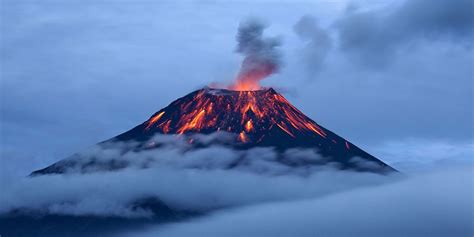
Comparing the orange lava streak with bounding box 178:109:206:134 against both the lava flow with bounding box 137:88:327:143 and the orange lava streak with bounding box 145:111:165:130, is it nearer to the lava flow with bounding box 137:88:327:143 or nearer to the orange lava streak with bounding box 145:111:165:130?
the lava flow with bounding box 137:88:327:143

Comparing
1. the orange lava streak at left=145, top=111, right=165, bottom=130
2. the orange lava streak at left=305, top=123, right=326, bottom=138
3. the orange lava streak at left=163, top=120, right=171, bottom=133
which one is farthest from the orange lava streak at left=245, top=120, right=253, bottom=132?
the orange lava streak at left=145, top=111, right=165, bottom=130

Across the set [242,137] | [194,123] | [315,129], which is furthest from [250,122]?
[315,129]

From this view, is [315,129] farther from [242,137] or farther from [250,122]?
[242,137]

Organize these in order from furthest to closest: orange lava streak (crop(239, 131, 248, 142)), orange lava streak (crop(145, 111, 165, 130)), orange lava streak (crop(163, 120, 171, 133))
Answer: orange lava streak (crop(145, 111, 165, 130))
orange lava streak (crop(239, 131, 248, 142))
orange lava streak (crop(163, 120, 171, 133))

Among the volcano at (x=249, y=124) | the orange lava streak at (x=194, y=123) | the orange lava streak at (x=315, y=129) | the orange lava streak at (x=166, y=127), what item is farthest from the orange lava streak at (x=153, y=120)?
the orange lava streak at (x=315, y=129)

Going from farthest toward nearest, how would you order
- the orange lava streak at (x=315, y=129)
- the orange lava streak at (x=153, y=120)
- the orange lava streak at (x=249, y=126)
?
the orange lava streak at (x=153, y=120) < the orange lava streak at (x=315, y=129) < the orange lava streak at (x=249, y=126)

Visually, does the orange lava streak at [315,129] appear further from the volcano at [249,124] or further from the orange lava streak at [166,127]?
the orange lava streak at [166,127]

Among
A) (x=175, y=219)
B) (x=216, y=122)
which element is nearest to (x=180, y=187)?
(x=175, y=219)
